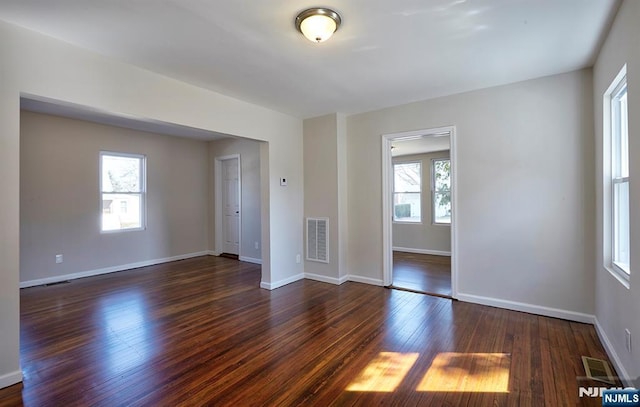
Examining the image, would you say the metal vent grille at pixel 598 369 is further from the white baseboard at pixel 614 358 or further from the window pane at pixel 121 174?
the window pane at pixel 121 174

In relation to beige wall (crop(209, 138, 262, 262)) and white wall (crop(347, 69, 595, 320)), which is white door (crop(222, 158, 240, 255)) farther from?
white wall (crop(347, 69, 595, 320))

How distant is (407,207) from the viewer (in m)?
7.49

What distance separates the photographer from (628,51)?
1928 mm

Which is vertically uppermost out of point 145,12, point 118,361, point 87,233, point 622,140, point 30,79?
point 145,12

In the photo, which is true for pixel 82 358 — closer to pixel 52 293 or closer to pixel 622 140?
pixel 52 293

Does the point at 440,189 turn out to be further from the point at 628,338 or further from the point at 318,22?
the point at 318,22

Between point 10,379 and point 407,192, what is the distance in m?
6.97

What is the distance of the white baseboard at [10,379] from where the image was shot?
207 cm

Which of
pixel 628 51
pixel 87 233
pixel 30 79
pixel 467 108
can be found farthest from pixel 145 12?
Answer: pixel 87 233

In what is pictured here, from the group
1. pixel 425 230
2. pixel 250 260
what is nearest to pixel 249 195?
pixel 250 260

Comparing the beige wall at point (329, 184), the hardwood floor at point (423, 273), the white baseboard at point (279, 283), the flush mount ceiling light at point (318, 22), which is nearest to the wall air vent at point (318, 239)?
the beige wall at point (329, 184)

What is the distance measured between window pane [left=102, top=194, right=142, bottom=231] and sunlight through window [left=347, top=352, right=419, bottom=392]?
5091mm

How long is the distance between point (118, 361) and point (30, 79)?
2196mm

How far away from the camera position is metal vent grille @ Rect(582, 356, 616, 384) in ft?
6.98
